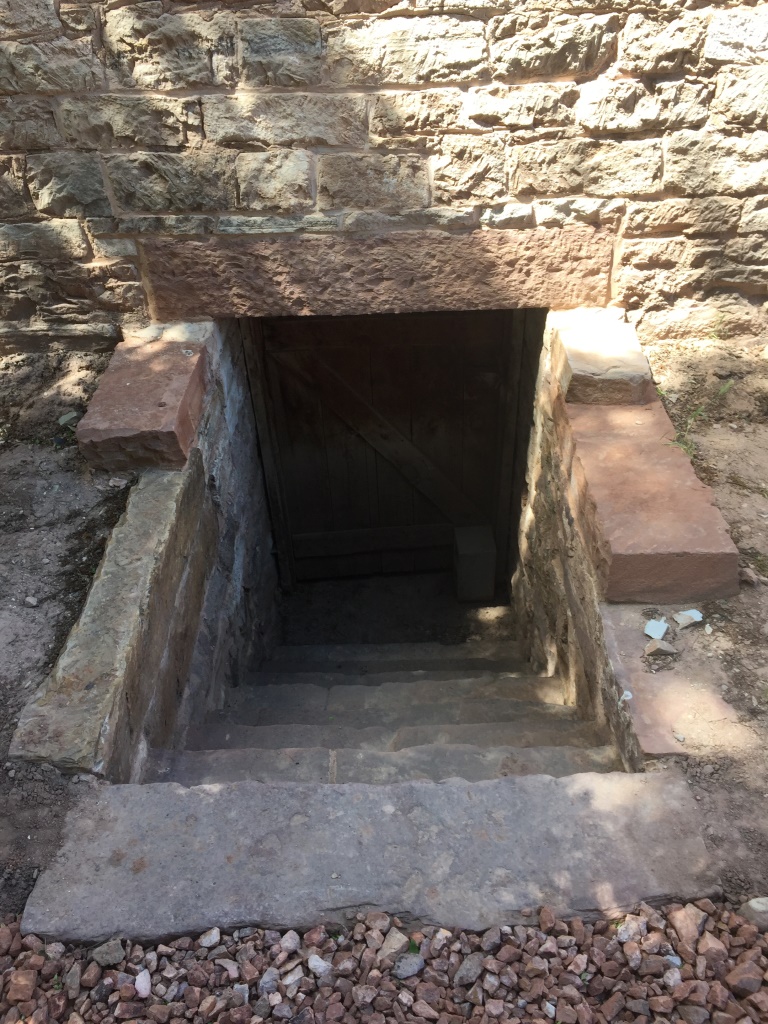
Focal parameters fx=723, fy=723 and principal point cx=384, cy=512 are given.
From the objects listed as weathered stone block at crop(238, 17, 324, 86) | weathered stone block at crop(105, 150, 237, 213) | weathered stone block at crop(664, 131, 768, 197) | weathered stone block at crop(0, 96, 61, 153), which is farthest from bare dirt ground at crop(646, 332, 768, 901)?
weathered stone block at crop(0, 96, 61, 153)

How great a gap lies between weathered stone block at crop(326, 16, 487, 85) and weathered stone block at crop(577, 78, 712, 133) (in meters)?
0.42

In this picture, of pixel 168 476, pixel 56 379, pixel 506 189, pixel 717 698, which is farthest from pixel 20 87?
pixel 717 698

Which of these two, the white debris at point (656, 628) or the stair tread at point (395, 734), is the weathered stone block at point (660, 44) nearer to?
the white debris at point (656, 628)

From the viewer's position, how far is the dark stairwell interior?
3.02m

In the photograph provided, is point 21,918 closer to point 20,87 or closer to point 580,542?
point 580,542

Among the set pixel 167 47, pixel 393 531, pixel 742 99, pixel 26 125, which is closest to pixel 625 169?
pixel 742 99

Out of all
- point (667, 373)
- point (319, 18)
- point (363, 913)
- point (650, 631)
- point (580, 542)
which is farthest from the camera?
point (667, 373)

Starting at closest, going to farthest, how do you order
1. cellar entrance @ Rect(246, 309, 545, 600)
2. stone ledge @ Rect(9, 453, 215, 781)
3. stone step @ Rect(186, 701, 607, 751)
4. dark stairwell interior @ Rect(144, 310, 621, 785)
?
stone ledge @ Rect(9, 453, 215, 781), stone step @ Rect(186, 701, 607, 751), dark stairwell interior @ Rect(144, 310, 621, 785), cellar entrance @ Rect(246, 309, 545, 600)

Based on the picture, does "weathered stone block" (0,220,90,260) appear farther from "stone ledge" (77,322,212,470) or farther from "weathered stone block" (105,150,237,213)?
"stone ledge" (77,322,212,470)

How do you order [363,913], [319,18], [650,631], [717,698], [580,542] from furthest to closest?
[580,542] < [319,18] < [650,631] < [717,698] < [363,913]

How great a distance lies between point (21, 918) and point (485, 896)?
0.98 metres

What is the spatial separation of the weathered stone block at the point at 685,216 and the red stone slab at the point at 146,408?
184cm

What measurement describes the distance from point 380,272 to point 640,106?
3.67ft

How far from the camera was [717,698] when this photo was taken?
1937 mm
